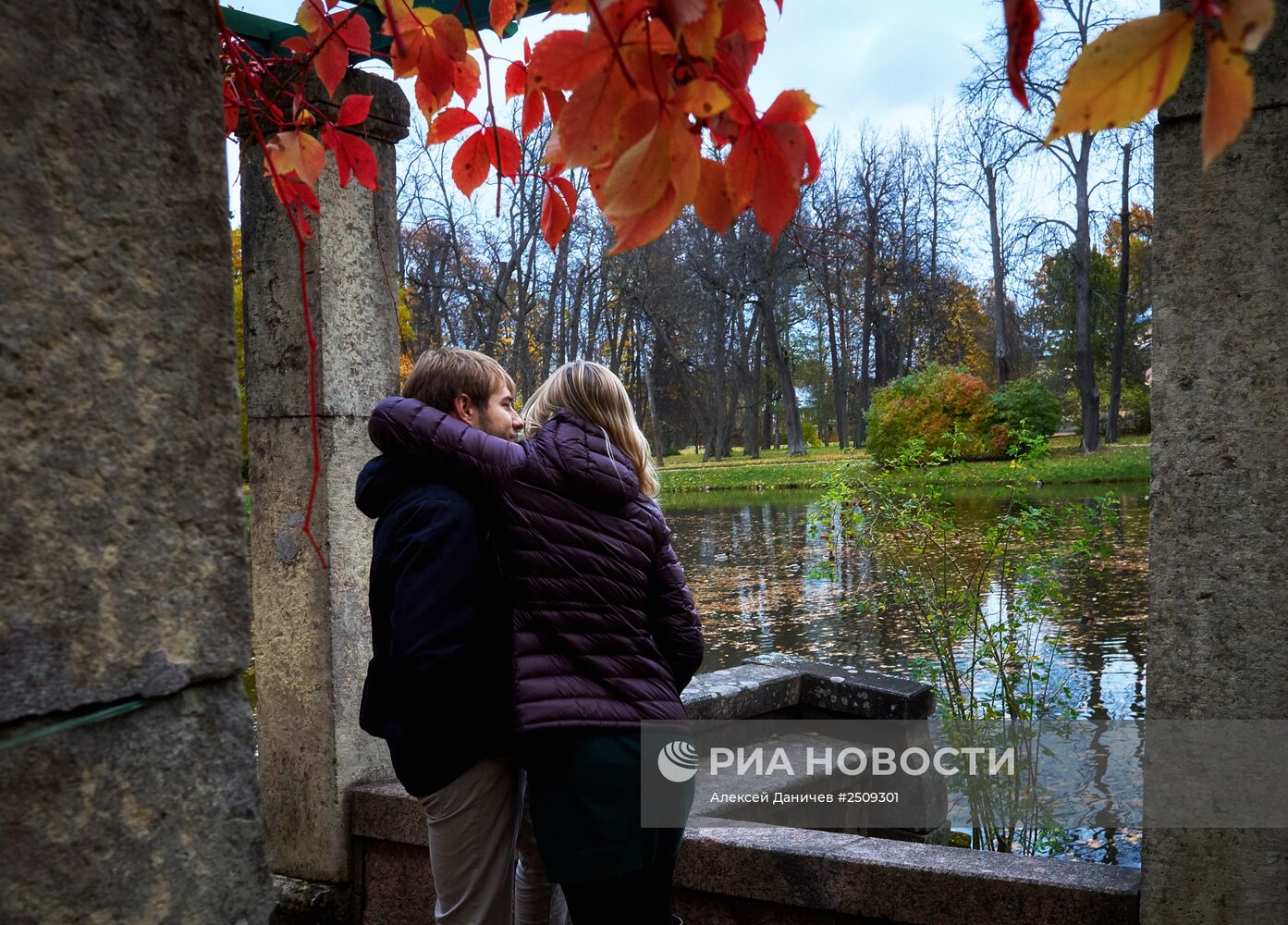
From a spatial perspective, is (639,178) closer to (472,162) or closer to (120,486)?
(120,486)

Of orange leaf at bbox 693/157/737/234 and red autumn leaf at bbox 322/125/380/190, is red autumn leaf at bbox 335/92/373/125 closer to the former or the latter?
red autumn leaf at bbox 322/125/380/190

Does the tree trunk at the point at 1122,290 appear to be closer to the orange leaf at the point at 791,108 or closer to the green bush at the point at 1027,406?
the green bush at the point at 1027,406

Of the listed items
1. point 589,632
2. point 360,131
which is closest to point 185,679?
point 589,632

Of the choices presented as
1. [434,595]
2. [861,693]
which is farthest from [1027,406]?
[434,595]

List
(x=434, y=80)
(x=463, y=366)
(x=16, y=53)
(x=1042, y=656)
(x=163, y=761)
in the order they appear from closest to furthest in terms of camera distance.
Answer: (x=16, y=53)
(x=163, y=761)
(x=434, y=80)
(x=463, y=366)
(x=1042, y=656)

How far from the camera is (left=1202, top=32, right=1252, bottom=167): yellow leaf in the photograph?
76 centimetres

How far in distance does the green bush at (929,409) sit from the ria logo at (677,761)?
24905 mm

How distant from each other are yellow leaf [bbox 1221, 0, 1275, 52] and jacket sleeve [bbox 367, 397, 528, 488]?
176 cm

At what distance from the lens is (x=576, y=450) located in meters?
2.35

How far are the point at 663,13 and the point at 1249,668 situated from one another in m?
2.13

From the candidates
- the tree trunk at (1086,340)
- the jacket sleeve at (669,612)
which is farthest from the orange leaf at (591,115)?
the tree trunk at (1086,340)

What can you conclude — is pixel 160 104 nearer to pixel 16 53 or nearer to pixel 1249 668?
pixel 16 53

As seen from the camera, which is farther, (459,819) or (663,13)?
(459,819)

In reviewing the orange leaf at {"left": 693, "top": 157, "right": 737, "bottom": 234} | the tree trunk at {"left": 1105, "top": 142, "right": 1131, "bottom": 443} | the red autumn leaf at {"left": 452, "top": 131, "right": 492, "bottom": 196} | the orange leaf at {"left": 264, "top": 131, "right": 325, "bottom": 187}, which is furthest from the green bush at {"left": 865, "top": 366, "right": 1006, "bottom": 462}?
the orange leaf at {"left": 693, "top": 157, "right": 737, "bottom": 234}
